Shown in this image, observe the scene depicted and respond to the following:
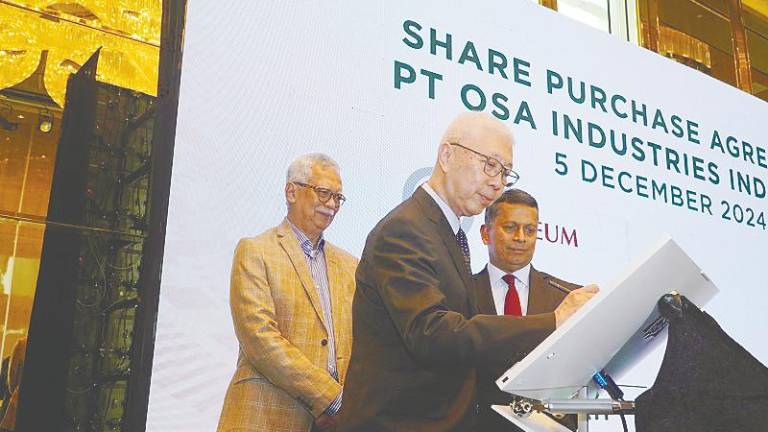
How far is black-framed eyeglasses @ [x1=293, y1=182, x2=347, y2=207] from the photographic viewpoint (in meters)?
2.33

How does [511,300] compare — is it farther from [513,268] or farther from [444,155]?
[444,155]

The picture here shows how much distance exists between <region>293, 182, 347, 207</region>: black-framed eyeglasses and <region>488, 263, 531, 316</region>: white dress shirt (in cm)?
61

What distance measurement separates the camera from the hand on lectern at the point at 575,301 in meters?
1.44

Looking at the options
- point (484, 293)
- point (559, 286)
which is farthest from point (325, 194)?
point (559, 286)

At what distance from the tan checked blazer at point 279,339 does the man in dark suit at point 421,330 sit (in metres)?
0.17

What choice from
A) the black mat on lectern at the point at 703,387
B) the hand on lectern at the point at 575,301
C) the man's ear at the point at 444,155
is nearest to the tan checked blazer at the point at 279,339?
the man's ear at the point at 444,155

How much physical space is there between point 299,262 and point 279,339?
0.24m

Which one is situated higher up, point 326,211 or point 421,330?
point 326,211

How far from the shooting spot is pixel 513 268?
2676 millimetres

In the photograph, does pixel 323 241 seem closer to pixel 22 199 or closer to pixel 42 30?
pixel 22 199

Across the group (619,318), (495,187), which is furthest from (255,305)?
(619,318)

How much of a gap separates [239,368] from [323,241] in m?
0.46

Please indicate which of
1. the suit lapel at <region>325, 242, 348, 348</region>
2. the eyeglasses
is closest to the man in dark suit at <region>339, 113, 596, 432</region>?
the suit lapel at <region>325, 242, 348, 348</region>

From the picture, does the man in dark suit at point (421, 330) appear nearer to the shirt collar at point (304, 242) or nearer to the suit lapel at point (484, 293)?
the shirt collar at point (304, 242)
